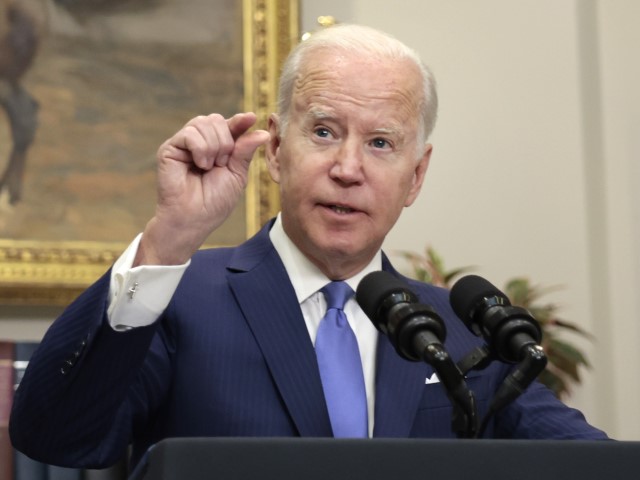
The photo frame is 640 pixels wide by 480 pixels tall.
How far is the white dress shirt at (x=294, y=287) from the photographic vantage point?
2.05m

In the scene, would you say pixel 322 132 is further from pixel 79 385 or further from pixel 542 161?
pixel 542 161

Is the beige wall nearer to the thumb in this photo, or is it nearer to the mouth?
the mouth

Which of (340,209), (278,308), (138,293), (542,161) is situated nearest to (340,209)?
(340,209)

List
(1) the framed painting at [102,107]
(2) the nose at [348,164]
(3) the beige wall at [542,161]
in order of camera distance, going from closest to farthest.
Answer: (2) the nose at [348,164] < (1) the framed painting at [102,107] < (3) the beige wall at [542,161]

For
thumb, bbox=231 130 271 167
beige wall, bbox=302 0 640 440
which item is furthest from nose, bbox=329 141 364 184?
beige wall, bbox=302 0 640 440

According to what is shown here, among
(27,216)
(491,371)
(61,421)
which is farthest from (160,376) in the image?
(27,216)

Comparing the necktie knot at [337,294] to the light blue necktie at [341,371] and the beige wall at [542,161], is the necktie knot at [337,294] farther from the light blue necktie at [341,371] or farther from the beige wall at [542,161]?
the beige wall at [542,161]

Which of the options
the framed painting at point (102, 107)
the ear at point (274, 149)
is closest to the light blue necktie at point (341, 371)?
the ear at point (274, 149)

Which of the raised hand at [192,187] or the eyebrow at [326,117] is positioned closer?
the raised hand at [192,187]

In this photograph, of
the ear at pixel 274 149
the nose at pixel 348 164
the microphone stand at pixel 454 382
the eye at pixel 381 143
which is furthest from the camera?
the ear at pixel 274 149

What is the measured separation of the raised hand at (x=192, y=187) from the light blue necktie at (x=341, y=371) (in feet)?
1.38

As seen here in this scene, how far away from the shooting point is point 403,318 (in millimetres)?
1752

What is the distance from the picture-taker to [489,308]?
185 cm

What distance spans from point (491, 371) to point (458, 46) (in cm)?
253
